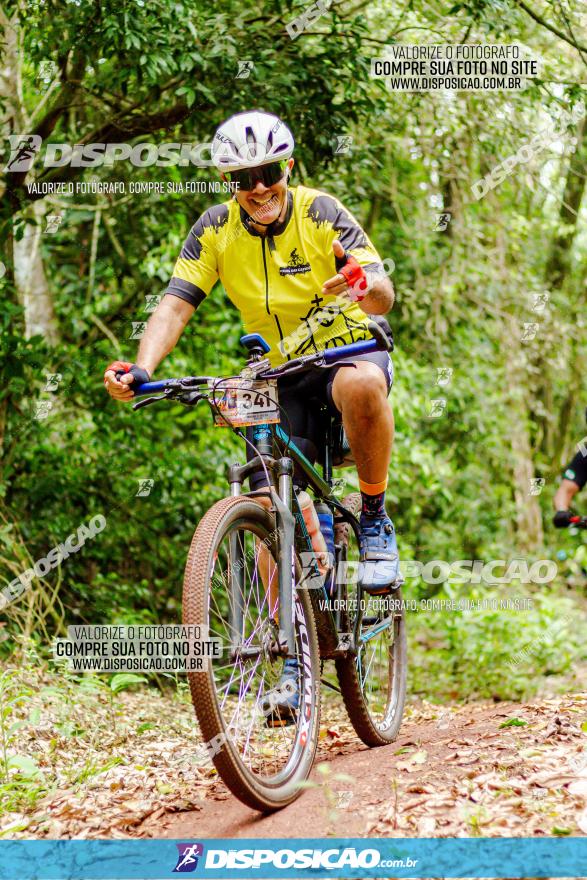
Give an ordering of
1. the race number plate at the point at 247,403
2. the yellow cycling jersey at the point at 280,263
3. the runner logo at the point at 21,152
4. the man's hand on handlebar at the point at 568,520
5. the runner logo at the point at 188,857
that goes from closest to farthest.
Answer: the runner logo at the point at 188,857
the race number plate at the point at 247,403
the yellow cycling jersey at the point at 280,263
the runner logo at the point at 21,152
the man's hand on handlebar at the point at 568,520

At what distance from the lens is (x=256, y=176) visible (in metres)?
3.46

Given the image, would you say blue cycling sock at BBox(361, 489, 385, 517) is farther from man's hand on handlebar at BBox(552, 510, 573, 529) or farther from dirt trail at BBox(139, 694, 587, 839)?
man's hand on handlebar at BBox(552, 510, 573, 529)

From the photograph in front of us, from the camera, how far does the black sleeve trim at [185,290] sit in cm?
365

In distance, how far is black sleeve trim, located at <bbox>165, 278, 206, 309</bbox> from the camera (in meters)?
3.65

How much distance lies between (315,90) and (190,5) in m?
1.00

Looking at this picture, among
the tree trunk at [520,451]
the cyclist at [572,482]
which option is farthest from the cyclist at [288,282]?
the tree trunk at [520,451]

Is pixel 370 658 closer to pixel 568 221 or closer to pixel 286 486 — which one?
pixel 286 486

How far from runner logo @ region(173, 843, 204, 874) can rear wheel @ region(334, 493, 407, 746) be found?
4.27 ft

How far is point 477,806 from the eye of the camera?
270cm

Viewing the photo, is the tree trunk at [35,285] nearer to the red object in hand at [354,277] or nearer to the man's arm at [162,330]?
the man's arm at [162,330]

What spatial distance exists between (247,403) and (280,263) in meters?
0.77

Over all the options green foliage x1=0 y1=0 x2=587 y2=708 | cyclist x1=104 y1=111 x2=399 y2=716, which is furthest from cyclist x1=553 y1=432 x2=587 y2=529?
cyclist x1=104 y1=111 x2=399 y2=716

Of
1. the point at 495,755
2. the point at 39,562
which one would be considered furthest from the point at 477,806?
the point at 39,562

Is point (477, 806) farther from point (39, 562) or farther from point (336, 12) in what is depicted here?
point (336, 12)
